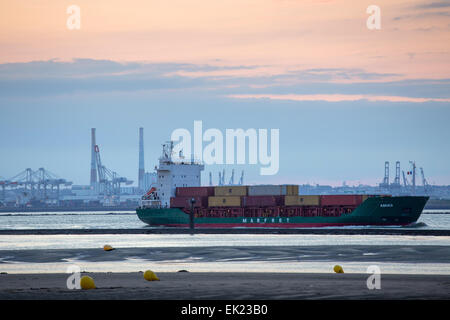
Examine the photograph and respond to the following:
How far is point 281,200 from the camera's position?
11088 cm

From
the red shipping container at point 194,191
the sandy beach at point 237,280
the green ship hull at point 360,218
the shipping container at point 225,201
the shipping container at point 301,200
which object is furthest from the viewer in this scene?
the red shipping container at point 194,191

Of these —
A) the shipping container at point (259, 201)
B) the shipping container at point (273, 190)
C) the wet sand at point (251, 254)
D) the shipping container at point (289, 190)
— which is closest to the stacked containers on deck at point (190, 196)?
the shipping container at point (259, 201)

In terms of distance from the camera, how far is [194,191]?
378 feet

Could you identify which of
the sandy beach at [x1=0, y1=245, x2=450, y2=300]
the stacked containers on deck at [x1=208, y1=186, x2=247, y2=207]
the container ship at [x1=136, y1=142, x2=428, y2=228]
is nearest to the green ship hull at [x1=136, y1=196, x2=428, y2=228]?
the container ship at [x1=136, y1=142, x2=428, y2=228]

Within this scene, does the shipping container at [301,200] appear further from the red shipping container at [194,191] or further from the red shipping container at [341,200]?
the red shipping container at [194,191]

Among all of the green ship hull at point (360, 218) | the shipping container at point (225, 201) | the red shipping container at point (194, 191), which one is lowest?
the green ship hull at point (360, 218)

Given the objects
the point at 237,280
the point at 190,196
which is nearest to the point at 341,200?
the point at 190,196

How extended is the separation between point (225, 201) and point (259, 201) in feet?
16.3

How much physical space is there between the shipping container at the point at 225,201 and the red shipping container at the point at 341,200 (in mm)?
12425

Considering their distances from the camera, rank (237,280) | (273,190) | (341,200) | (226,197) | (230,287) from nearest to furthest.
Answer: (230,287) < (237,280) < (341,200) < (226,197) < (273,190)

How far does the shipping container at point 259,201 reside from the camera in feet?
363

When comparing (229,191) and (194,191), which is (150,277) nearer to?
(229,191)
